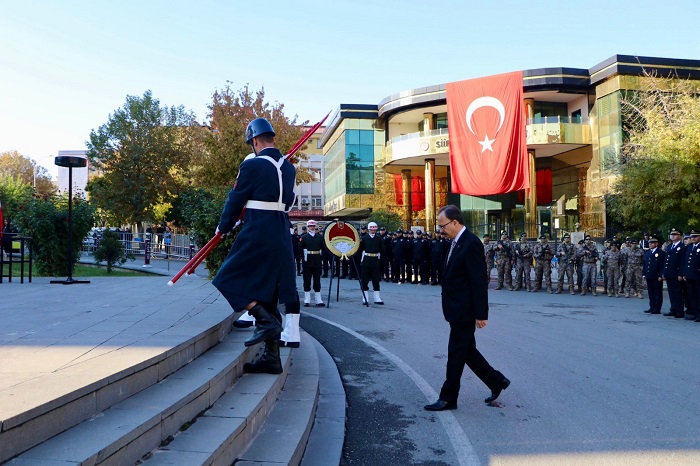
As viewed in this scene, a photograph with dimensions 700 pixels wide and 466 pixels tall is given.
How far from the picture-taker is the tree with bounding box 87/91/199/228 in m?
42.9

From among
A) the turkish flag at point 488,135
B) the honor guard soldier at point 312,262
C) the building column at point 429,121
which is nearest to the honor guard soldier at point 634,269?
the honor guard soldier at point 312,262

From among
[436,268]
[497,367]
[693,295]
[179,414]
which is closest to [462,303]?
[497,367]

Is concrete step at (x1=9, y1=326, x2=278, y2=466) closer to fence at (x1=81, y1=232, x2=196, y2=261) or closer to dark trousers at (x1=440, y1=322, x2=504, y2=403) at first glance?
dark trousers at (x1=440, y1=322, x2=504, y2=403)

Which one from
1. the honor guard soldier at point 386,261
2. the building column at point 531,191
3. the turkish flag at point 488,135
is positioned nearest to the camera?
the honor guard soldier at point 386,261

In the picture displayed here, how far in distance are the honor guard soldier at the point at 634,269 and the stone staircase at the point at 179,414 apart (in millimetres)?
14340

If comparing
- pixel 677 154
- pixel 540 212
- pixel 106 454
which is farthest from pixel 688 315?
pixel 540 212

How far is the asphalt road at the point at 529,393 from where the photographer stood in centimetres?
452

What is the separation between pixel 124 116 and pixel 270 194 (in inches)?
1703

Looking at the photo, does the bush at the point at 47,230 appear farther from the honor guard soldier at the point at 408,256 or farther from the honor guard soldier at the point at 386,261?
the honor guard soldier at the point at 408,256

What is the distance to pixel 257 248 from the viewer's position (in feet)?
16.0

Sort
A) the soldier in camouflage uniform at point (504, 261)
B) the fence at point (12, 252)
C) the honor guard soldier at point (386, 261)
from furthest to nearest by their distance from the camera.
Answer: the honor guard soldier at point (386, 261) < the soldier in camouflage uniform at point (504, 261) < the fence at point (12, 252)

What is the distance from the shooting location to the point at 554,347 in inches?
338

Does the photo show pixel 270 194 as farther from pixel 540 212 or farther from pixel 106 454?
pixel 540 212

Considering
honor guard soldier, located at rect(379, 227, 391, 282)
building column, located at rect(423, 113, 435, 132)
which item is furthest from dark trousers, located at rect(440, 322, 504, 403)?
building column, located at rect(423, 113, 435, 132)
